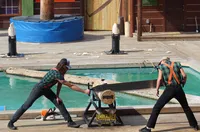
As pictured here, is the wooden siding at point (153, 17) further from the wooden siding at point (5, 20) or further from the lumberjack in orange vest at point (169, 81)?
A: the lumberjack in orange vest at point (169, 81)

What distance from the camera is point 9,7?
2638cm

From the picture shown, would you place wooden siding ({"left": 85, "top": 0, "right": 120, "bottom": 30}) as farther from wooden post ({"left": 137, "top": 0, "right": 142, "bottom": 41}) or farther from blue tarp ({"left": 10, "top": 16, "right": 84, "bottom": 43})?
wooden post ({"left": 137, "top": 0, "right": 142, "bottom": 41})

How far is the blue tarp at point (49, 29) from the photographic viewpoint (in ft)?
71.8

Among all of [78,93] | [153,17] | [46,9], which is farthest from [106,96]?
[153,17]

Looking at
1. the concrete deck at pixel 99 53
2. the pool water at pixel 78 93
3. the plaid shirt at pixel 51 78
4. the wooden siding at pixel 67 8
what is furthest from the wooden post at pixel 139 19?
the plaid shirt at pixel 51 78

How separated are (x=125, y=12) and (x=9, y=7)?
19.6 feet

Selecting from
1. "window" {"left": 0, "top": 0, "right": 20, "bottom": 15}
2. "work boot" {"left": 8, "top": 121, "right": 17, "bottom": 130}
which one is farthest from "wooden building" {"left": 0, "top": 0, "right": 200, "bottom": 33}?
"work boot" {"left": 8, "top": 121, "right": 17, "bottom": 130}

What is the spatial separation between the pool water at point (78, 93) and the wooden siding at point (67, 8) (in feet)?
31.2

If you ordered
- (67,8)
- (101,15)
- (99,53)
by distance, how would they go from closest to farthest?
1. (99,53)
2. (67,8)
3. (101,15)

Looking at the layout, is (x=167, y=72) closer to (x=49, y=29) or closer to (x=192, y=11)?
(x=49, y=29)

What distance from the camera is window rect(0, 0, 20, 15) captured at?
26.2 meters

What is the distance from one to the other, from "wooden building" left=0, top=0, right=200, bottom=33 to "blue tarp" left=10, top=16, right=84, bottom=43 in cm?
332

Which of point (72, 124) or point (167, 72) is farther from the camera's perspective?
point (72, 124)

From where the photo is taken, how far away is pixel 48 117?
1028 centimetres
